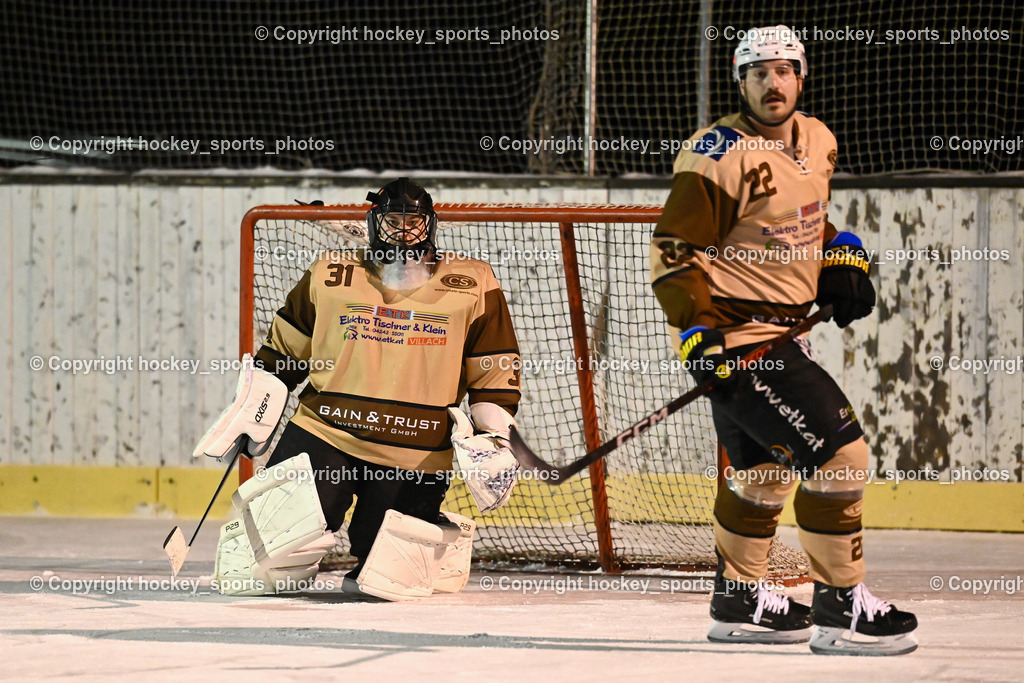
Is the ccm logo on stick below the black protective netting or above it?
below

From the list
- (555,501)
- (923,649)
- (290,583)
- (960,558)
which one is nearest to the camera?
(923,649)

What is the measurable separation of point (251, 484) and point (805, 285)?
2.12 meters

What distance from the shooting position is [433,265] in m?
4.74

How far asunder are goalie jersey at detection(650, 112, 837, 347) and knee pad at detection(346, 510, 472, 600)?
142 centimetres

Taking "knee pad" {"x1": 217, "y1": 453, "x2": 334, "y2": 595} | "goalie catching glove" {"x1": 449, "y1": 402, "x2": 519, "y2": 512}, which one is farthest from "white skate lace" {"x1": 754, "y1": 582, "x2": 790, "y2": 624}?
"knee pad" {"x1": 217, "y1": 453, "x2": 334, "y2": 595}

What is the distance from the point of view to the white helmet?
3.51 m

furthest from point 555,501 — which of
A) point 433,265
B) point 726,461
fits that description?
point 433,265

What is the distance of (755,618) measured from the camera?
3633mm

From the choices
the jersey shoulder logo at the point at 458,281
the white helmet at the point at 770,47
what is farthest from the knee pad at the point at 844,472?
the jersey shoulder logo at the point at 458,281

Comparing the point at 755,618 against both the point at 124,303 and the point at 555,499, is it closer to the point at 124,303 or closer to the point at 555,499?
the point at 555,499

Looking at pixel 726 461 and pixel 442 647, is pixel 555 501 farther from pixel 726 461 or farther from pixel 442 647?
pixel 442 647

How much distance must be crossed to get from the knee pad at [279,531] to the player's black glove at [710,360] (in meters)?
1.64

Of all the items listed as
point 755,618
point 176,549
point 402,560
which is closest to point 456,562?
point 402,560

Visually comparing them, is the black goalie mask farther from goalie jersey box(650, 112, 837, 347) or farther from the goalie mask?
the goalie mask
